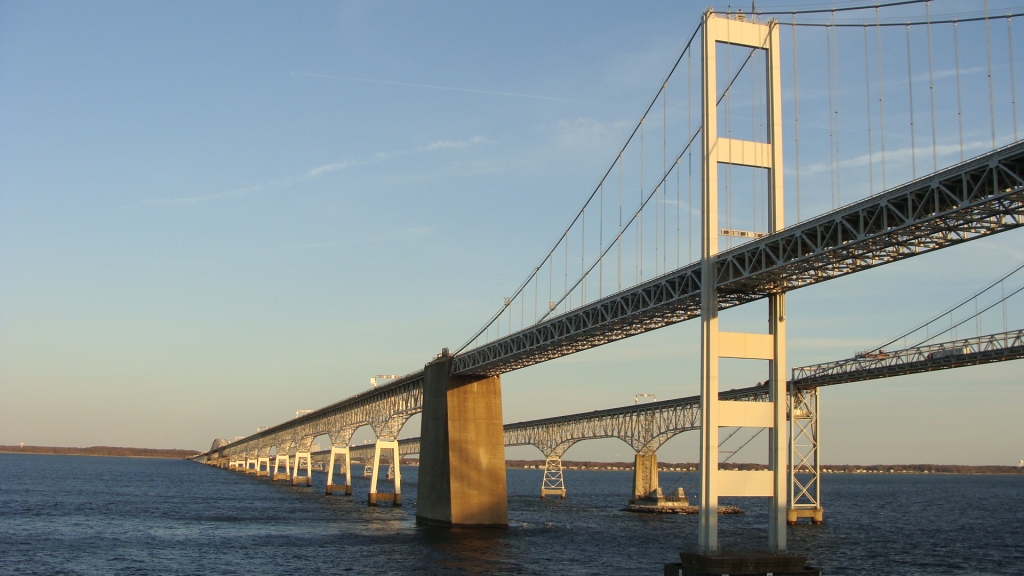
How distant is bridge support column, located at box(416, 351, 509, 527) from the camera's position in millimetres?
65250

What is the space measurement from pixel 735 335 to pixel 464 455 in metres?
32.7

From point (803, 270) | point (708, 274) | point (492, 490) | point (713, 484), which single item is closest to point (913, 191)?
point (803, 270)

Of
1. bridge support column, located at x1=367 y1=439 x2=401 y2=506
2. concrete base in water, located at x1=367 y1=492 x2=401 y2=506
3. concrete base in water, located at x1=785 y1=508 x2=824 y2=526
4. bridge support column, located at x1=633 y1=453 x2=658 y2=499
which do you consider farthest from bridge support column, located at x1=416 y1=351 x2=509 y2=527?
bridge support column, located at x1=633 y1=453 x2=658 y2=499

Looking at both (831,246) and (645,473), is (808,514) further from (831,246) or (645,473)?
(831,246)

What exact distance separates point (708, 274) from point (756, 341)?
3.26 metres

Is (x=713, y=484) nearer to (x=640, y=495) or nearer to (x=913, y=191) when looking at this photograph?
(x=913, y=191)

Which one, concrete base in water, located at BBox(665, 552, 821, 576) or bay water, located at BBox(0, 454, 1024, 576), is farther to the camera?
bay water, located at BBox(0, 454, 1024, 576)

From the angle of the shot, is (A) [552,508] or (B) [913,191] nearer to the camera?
(B) [913,191]

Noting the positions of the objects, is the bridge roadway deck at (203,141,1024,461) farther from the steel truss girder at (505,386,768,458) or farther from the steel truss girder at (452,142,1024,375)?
the steel truss girder at (505,386,768,458)

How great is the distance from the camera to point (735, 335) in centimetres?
3697

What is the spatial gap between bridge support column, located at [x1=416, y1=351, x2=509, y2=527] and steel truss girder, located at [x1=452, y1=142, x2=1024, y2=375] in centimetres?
1859

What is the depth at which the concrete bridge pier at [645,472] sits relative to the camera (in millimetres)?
96875

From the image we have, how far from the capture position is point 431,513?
222 feet

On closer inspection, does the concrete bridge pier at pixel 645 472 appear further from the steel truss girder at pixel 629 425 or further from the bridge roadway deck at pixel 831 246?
the bridge roadway deck at pixel 831 246
